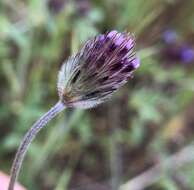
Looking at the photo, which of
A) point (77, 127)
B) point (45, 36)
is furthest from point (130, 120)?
point (45, 36)

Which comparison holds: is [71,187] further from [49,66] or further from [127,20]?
[127,20]

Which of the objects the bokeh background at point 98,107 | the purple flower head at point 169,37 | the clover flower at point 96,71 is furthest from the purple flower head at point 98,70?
Answer: the purple flower head at point 169,37

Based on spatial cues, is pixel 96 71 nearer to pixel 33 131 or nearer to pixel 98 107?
pixel 33 131

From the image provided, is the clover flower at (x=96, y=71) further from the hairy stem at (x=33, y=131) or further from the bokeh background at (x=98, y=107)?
the bokeh background at (x=98, y=107)

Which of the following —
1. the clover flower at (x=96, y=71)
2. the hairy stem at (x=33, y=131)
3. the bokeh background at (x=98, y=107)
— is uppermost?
the bokeh background at (x=98, y=107)

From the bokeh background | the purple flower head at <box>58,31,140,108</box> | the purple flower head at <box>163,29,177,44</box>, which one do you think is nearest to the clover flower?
the purple flower head at <box>58,31,140,108</box>

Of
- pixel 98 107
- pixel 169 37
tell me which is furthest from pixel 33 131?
pixel 169 37

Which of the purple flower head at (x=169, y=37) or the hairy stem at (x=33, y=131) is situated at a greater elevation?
the purple flower head at (x=169, y=37)

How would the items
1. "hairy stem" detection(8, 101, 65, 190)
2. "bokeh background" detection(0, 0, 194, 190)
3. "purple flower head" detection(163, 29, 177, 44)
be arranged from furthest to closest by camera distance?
"purple flower head" detection(163, 29, 177, 44) < "bokeh background" detection(0, 0, 194, 190) < "hairy stem" detection(8, 101, 65, 190)

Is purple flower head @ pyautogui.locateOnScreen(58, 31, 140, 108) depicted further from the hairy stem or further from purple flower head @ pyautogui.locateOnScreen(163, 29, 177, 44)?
purple flower head @ pyautogui.locateOnScreen(163, 29, 177, 44)
